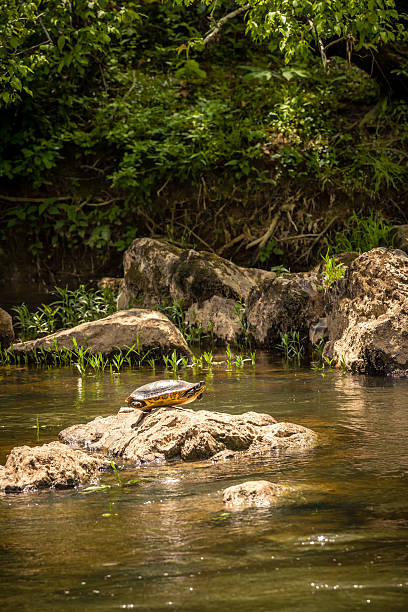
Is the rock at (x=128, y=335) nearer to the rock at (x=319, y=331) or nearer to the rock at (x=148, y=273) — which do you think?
the rock at (x=319, y=331)

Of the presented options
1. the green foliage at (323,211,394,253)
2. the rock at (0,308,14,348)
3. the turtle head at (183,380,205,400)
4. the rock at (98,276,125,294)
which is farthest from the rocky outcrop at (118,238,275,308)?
the turtle head at (183,380,205,400)

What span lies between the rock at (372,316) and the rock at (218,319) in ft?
6.11

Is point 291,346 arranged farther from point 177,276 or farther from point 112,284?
point 112,284

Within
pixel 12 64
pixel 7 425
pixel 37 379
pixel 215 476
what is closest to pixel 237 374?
pixel 37 379

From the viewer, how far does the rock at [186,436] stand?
5.46 metres

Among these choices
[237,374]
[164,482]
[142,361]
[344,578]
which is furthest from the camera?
[142,361]

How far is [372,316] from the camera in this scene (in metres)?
9.71

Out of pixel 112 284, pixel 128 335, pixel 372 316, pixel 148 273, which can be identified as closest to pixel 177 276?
pixel 148 273

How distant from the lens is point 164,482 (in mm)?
4844

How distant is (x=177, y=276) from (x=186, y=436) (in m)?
7.28

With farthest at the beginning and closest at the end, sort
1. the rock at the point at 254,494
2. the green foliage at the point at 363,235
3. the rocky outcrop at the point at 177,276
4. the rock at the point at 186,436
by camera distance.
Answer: the green foliage at the point at 363,235, the rocky outcrop at the point at 177,276, the rock at the point at 186,436, the rock at the point at 254,494

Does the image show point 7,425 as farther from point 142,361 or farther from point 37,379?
point 142,361

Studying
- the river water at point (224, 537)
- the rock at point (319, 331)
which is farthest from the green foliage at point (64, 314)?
the river water at point (224, 537)

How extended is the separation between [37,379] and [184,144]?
277 inches
